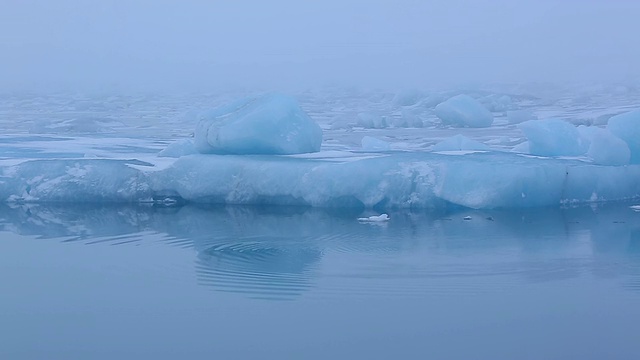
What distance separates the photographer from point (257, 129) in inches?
350

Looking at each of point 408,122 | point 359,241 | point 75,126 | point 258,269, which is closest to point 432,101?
point 408,122

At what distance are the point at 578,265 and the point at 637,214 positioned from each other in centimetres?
238

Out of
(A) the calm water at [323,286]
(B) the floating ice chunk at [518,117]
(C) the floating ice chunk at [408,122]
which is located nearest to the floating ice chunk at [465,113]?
(C) the floating ice chunk at [408,122]

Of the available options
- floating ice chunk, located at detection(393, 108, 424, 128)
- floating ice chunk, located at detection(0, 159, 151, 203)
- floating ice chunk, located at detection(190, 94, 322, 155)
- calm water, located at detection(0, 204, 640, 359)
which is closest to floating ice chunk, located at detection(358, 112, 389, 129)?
floating ice chunk, located at detection(393, 108, 424, 128)

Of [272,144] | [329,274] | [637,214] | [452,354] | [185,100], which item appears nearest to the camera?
[452,354]

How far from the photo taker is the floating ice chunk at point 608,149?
872 centimetres

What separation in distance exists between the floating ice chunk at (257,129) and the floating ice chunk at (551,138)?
2.29 m

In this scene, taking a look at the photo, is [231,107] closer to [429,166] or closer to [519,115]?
[429,166]

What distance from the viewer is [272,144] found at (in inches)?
357

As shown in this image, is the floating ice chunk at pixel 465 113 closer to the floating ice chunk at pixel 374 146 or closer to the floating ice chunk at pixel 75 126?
the floating ice chunk at pixel 374 146

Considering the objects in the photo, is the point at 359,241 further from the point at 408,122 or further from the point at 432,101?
the point at 432,101

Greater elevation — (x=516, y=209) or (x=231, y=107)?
(x=231, y=107)

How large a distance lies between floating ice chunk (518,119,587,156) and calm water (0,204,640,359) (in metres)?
1.77

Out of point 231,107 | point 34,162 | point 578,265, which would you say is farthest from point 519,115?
point 578,265
